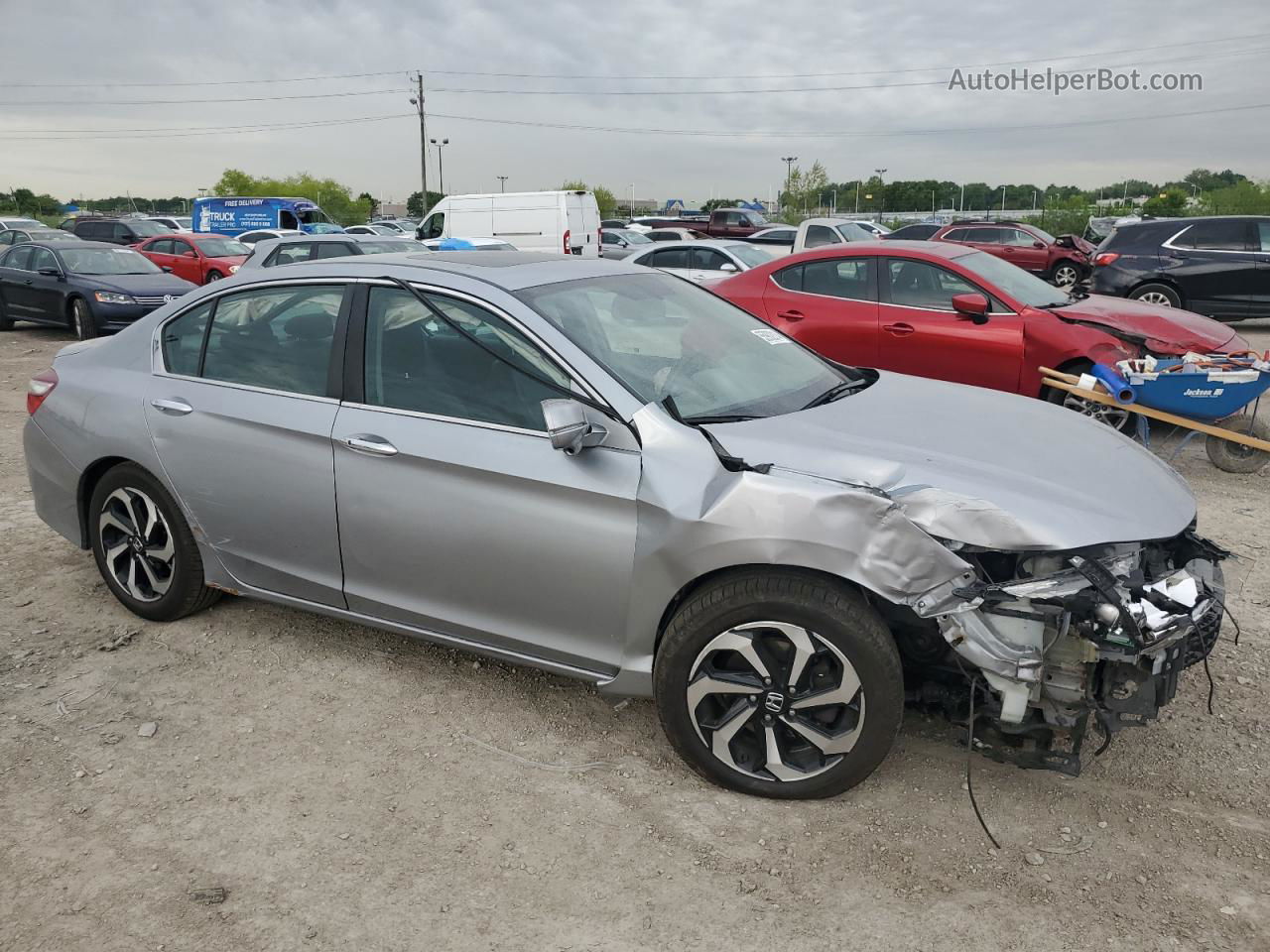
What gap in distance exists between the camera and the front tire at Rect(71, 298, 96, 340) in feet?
43.6

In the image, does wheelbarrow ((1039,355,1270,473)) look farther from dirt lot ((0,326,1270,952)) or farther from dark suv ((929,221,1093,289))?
dark suv ((929,221,1093,289))

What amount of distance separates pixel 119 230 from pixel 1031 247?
2409 cm

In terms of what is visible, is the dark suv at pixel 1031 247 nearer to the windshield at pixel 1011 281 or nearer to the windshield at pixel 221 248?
the windshield at pixel 1011 281

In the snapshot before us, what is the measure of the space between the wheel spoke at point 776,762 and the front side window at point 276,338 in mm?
2032

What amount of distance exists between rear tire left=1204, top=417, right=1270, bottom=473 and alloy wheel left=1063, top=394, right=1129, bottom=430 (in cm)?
57

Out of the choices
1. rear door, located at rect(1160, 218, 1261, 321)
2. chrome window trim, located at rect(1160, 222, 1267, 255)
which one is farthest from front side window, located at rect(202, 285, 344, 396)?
chrome window trim, located at rect(1160, 222, 1267, 255)

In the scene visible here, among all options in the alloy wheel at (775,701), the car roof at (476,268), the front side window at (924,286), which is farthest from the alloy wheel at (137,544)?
the front side window at (924,286)

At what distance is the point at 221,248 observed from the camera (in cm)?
1967

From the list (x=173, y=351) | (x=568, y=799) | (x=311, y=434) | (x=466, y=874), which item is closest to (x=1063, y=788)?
(x=568, y=799)

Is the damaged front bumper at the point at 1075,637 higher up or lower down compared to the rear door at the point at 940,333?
lower down

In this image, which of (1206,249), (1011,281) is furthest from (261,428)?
(1206,249)

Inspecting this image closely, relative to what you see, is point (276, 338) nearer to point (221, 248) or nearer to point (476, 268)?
point (476, 268)

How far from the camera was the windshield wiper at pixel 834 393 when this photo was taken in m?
3.60

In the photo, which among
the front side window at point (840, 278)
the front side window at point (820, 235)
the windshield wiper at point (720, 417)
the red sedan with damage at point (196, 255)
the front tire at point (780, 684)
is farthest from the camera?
the front side window at point (820, 235)
